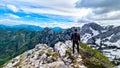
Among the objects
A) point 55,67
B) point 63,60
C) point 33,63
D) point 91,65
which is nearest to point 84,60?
point 91,65

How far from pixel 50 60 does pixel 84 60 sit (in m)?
11.1

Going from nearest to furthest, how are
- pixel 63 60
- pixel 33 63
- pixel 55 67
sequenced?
pixel 55 67, pixel 63 60, pixel 33 63

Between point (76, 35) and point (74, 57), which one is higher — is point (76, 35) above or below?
above

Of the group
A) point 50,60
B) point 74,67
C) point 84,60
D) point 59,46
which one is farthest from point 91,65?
point 59,46

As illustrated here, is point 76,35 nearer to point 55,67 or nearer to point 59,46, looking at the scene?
point 55,67

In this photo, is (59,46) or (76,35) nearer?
(76,35)

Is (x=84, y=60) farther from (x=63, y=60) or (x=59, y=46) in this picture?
(x=59, y=46)

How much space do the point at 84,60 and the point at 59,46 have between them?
16.5 meters

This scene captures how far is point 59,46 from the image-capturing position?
279 ft

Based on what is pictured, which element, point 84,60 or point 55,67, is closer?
point 55,67

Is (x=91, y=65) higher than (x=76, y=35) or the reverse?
the reverse

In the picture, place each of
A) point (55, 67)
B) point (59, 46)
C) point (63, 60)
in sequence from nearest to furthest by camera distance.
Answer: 1. point (55, 67)
2. point (63, 60)
3. point (59, 46)

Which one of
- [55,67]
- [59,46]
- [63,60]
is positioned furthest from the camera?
[59,46]

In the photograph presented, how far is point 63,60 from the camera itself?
6869cm
